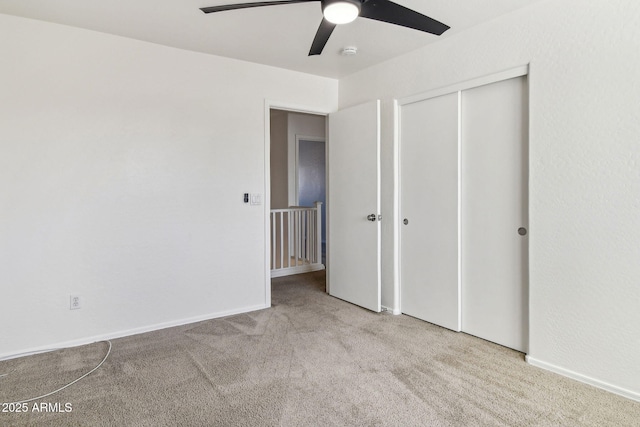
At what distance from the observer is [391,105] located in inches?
136

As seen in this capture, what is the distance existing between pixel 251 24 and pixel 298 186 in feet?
12.8

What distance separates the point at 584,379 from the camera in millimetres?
2205

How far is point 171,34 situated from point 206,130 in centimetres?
81

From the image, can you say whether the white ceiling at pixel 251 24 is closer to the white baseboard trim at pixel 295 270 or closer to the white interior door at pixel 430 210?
the white interior door at pixel 430 210

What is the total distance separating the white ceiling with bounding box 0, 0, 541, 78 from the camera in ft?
7.90

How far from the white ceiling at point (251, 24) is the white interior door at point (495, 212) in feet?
2.04

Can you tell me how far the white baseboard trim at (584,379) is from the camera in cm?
204

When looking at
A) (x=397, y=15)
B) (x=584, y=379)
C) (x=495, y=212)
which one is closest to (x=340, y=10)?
(x=397, y=15)

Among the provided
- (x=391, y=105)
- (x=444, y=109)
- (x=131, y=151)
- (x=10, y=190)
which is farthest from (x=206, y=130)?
(x=444, y=109)

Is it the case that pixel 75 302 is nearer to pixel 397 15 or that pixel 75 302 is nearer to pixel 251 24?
pixel 251 24

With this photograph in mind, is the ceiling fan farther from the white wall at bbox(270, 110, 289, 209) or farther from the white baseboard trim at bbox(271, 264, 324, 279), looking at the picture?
the white wall at bbox(270, 110, 289, 209)

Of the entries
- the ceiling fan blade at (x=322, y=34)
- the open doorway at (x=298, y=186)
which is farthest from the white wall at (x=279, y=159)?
the ceiling fan blade at (x=322, y=34)

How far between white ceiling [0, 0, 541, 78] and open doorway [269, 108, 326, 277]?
2.49 metres

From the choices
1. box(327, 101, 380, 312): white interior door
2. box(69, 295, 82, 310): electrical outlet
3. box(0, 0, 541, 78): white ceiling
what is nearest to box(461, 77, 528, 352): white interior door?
box(0, 0, 541, 78): white ceiling
